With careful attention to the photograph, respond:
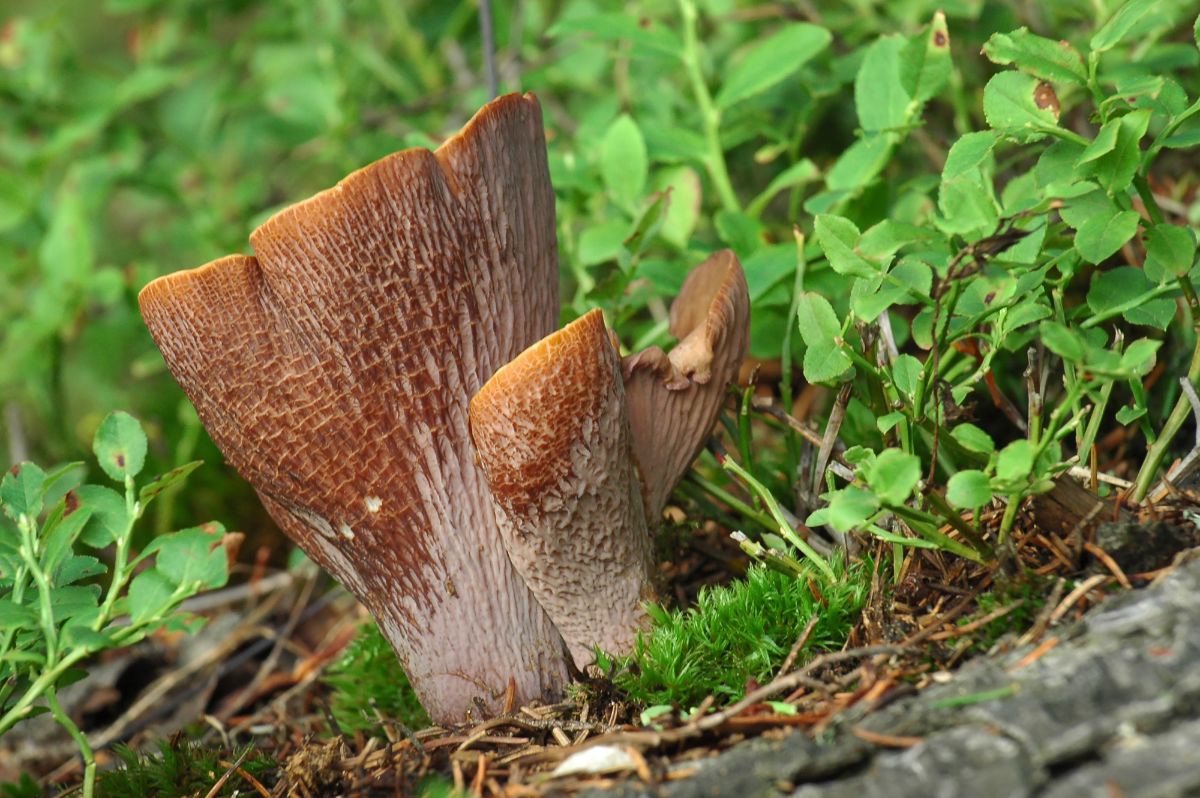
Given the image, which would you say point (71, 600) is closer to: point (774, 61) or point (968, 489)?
point (968, 489)

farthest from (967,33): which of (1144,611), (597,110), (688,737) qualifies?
(688,737)

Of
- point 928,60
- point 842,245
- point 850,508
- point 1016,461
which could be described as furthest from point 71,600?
point 928,60

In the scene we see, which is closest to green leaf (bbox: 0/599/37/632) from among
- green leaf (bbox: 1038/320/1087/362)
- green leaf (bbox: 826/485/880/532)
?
green leaf (bbox: 826/485/880/532)

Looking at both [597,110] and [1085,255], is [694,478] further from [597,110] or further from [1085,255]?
[597,110]

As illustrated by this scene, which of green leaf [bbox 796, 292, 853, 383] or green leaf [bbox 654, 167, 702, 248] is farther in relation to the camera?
green leaf [bbox 654, 167, 702, 248]

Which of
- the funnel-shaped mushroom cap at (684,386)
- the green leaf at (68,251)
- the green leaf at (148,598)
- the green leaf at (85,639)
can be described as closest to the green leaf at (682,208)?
the funnel-shaped mushroom cap at (684,386)

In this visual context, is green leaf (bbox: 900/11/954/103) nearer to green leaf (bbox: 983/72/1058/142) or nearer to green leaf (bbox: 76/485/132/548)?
green leaf (bbox: 983/72/1058/142)
